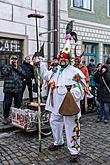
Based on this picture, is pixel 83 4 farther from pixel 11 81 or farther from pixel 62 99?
pixel 62 99

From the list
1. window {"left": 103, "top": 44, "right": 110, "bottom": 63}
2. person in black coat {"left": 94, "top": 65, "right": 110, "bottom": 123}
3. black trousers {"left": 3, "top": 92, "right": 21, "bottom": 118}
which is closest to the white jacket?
black trousers {"left": 3, "top": 92, "right": 21, "bottom": 118}

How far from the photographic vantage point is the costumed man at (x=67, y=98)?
14.9ft

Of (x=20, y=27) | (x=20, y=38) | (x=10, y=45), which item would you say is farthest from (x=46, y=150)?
(x=20, y=27)

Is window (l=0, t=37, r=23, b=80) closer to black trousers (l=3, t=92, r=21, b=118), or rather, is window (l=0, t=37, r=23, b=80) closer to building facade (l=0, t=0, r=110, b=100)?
building facade (l=0, t=0, r=110, b=100)

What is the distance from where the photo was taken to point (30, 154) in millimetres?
4965

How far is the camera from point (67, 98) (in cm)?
454

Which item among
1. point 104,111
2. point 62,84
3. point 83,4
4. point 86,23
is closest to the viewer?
point 62,84

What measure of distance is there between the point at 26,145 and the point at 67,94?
5.28 ft

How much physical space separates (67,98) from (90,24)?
10.8 meters

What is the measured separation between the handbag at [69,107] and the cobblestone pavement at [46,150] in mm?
838

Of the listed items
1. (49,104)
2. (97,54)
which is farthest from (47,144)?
(97,54)

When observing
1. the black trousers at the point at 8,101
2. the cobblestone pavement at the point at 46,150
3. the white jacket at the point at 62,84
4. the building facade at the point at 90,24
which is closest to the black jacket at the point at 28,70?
the black trousers at the point at 8,101

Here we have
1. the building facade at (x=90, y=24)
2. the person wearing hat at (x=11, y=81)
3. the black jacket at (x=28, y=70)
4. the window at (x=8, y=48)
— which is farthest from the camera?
the building facade at (x=90, y=24)

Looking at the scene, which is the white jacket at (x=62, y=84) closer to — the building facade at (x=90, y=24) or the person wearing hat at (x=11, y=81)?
the person wearing hat at (x=11, y=81)
